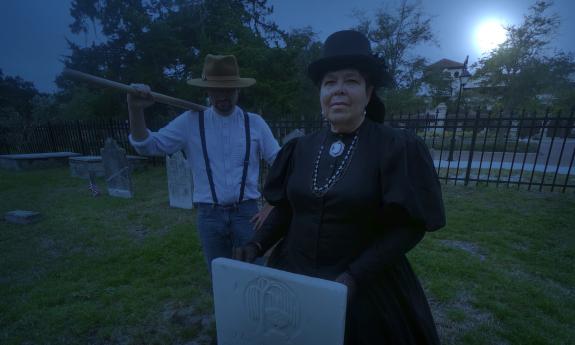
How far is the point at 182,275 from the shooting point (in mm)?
3625

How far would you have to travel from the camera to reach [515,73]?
19.9 metres

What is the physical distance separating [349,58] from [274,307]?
1102 millimetres

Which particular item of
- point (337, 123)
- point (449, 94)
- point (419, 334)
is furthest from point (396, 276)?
point (449, 94)

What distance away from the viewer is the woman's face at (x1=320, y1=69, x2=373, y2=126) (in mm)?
1313

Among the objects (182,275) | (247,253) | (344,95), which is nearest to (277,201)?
(247,253)

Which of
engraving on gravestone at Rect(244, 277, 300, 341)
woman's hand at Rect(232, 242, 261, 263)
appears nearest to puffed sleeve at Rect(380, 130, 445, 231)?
engraving on gravestone at Rect(244, 277, 300, 341)

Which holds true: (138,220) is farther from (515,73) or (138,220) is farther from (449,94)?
(449,94)

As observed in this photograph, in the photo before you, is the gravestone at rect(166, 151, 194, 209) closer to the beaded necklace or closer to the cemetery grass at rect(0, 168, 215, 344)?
the cemetery grass at rect(0, 168, 215, 344)

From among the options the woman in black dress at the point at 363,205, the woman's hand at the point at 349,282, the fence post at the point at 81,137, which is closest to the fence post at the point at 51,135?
the fence post at the point at 81,137

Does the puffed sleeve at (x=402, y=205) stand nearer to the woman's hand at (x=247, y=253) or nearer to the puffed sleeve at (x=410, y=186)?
the puffed sleeve at (x=410, y=186)

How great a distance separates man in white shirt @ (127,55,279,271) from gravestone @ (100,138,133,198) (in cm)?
531

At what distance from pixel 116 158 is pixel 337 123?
6915mm

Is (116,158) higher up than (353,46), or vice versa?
(353,46)

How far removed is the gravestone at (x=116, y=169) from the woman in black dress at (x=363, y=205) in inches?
262
